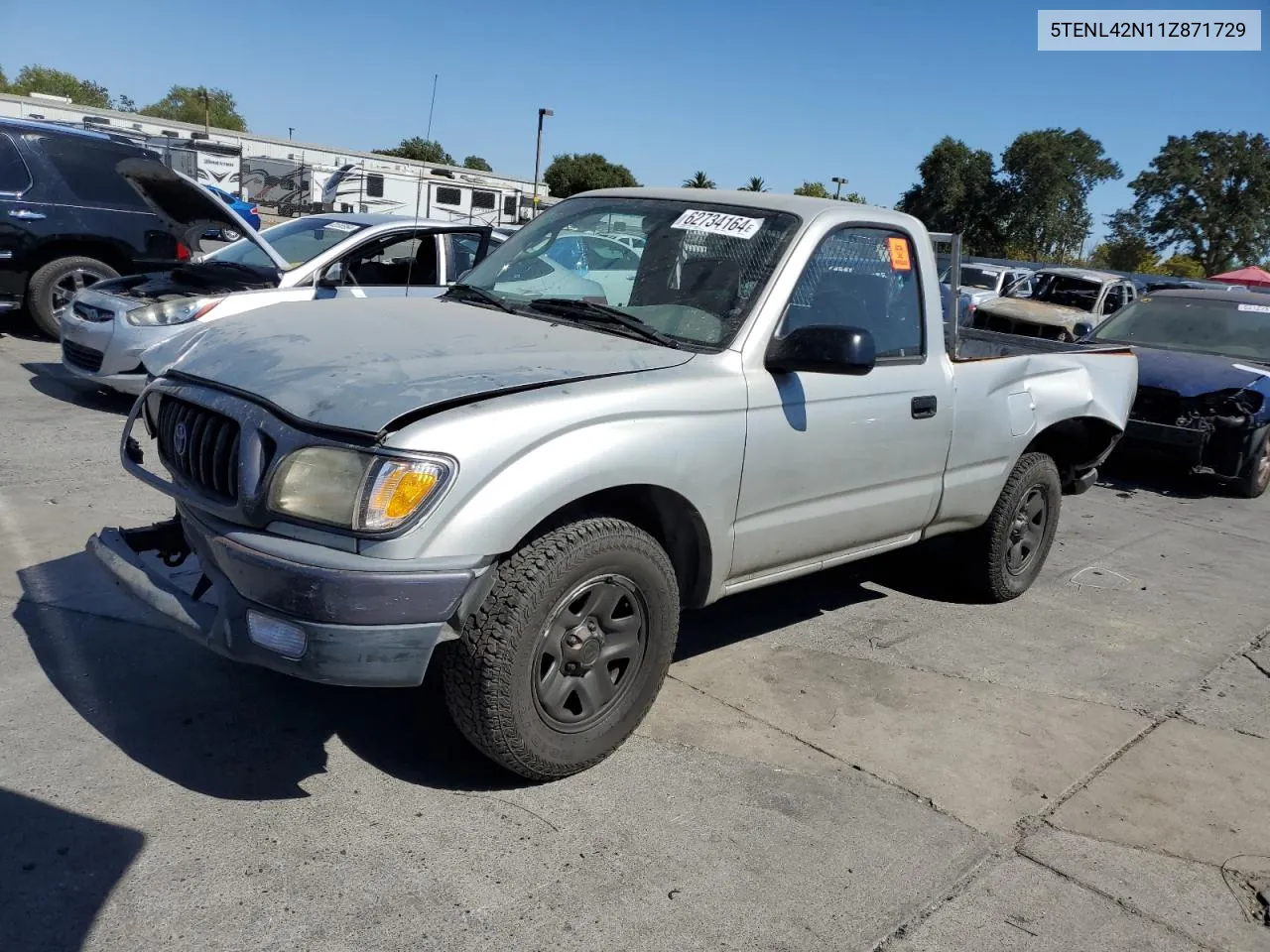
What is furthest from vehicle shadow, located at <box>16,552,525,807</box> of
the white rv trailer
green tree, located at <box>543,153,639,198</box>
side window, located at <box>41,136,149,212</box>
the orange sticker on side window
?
green tree, located at <box>543,153,639,198</box>

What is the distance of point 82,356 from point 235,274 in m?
1.18

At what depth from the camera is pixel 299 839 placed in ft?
Answer: 9.53

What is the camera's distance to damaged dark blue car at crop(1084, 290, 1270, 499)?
28.0 ft

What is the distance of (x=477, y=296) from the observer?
432 centimetres

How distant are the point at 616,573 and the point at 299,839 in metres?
1.14

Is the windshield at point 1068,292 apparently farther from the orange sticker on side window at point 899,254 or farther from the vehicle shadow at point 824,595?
the orange sticker on side window at point 899,254

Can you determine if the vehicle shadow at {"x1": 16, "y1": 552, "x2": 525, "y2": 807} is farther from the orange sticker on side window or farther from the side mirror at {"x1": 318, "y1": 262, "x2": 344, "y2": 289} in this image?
the side mirror at {"x1": 318, "y1": 262, "x2": 344, "y2": 289}

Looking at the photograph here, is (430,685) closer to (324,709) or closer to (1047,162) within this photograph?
(324,709)

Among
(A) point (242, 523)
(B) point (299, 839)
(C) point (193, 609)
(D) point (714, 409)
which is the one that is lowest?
(B) point (299, 839)

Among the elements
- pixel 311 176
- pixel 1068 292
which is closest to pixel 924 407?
pixel 1068 292

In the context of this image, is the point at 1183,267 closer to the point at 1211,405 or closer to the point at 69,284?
the point at 1211,405

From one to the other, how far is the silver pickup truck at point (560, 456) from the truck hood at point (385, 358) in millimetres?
13

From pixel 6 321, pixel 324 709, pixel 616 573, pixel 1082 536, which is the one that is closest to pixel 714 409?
pixel 616 573

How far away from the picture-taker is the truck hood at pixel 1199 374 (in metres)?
8.52
